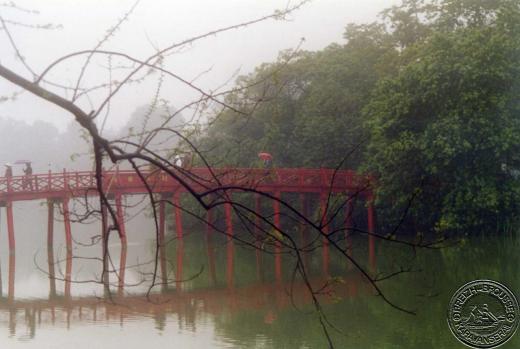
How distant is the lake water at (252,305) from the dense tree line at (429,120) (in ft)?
2.72

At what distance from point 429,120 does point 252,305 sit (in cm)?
560

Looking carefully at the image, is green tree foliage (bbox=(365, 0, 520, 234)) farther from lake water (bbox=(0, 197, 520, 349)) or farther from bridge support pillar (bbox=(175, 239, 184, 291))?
bridge support pillar (bbox=(175, 239, 184, 291))

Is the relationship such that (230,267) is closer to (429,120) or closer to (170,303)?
(170,303)

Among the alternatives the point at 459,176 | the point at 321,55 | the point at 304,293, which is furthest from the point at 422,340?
the point at 321,55

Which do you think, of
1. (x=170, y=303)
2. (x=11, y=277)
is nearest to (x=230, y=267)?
(x=170, y=303)

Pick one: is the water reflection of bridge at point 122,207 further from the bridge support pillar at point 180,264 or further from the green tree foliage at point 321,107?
the green tree foliage at point 321,107

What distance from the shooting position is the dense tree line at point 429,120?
11977 mm

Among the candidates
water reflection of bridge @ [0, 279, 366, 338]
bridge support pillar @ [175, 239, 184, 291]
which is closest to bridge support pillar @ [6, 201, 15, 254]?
bridge support pillar @ [175, 239, 184, 291]

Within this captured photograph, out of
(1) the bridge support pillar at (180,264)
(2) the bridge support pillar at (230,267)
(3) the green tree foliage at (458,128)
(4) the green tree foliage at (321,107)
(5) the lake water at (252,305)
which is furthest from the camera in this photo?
(4) the green tree foliage at (321,107)

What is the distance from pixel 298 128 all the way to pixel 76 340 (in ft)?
31.0

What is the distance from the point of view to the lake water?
6695mm

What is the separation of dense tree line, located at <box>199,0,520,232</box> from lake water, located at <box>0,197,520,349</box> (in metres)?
0.83

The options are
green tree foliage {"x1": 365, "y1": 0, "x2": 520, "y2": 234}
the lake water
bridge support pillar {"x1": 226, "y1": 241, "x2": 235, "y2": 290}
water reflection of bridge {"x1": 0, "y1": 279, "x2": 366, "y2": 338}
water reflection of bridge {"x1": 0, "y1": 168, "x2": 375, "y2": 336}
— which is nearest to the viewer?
the lake water

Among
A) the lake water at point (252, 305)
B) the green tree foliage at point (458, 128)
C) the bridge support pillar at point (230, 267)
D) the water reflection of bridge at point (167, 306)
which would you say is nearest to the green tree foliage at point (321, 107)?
the green tree foliage at point (458, 128)
